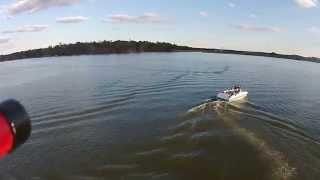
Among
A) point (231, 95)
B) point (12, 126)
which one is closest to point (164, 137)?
point (231, 95)

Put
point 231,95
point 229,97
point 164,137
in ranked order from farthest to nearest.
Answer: point 231,95 → point 229,97 → point 164,137

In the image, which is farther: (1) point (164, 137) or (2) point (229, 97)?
(2) point (229, 97)

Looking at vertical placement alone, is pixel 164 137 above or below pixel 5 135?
below

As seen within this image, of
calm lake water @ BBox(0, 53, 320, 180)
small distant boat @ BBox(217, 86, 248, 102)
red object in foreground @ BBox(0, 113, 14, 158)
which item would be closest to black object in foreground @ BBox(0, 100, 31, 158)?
red object in foreground @ BBox(0, 113, 14, 158)

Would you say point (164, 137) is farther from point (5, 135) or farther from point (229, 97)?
point (5, 135)

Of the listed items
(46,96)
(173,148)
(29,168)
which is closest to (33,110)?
(46,96)

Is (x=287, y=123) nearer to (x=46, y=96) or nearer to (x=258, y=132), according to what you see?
(x=258, y=132)

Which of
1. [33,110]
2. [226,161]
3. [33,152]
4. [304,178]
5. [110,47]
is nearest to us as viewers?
[304,178]
